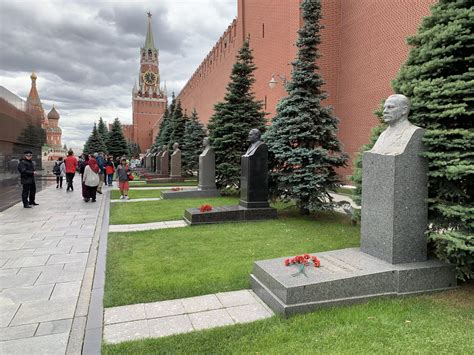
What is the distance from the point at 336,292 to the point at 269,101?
2340cm

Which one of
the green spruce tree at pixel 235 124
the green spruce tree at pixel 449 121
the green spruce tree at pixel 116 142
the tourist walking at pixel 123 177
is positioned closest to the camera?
the green spruce tree at pixel 449 121

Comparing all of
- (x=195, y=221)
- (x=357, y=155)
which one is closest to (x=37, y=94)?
(x=195, y=221)

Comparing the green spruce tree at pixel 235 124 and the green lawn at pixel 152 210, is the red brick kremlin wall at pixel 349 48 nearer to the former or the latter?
the green spruce tree at pixel 235 124

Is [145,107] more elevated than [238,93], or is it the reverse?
[145,107]

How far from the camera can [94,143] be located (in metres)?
49.0

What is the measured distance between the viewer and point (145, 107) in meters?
105

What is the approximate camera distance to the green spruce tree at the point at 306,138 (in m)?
9.30

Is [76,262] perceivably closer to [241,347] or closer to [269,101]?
[241,347]

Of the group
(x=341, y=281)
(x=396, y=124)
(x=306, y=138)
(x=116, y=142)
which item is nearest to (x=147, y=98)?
(x=116, y=142)

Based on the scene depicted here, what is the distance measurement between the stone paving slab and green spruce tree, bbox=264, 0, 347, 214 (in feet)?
9.97

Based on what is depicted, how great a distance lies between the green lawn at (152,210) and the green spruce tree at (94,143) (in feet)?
126

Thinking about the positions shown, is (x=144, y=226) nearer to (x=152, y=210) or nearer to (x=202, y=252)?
(x=152, y=210)

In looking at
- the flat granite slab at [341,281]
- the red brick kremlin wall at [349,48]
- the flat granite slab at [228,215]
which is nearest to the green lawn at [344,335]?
the flat granite slab at [341,281]

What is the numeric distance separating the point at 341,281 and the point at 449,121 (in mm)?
2657
